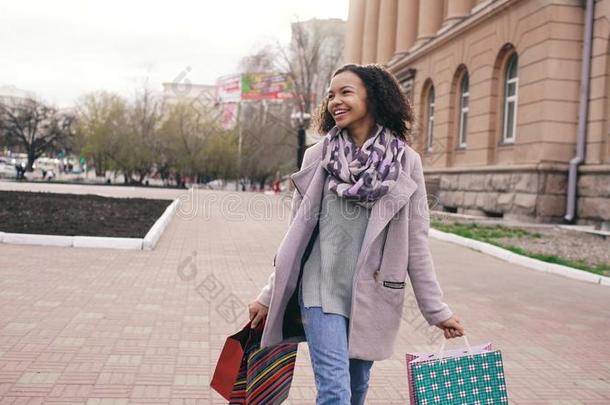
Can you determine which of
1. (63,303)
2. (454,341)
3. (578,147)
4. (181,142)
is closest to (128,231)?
(63,303)

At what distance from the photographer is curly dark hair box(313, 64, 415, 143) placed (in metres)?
2.92

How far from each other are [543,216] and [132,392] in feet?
49.5

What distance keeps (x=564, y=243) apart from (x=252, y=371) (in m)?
12.2

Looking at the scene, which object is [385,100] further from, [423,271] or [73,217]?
[73,217]

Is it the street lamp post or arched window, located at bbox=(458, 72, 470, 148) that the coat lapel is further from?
the street lamp post

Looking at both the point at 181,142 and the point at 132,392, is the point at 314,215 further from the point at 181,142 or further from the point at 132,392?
the point at 181,142

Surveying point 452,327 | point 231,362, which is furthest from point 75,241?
point 452,327

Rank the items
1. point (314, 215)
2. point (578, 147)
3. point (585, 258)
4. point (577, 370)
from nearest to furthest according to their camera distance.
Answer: point (314, 215), point (577, 370), point (585, 258), point (578, 147)

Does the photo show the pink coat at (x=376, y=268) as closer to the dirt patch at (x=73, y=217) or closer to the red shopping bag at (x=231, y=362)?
the red shopping bag at (x=231, y=362)

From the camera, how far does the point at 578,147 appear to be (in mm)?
16781

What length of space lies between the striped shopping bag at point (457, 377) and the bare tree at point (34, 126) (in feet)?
228

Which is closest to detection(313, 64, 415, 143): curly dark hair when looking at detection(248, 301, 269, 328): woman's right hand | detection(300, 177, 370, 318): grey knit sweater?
detection(300, 177, 370, 318): grey knit sweater

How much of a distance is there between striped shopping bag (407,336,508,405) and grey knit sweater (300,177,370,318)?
0.39m

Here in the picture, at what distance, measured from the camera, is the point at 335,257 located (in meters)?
2.72
